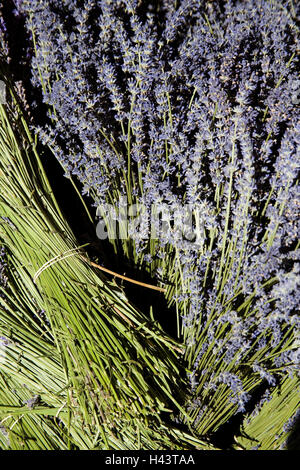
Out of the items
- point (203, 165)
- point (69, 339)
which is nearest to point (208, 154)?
point (203, 165)

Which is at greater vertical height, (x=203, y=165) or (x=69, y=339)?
(x=203, y=165)

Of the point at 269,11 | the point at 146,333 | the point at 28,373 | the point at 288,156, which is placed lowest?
the point at 28,373

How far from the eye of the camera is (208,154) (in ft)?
3.25

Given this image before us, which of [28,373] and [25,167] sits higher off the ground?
[25,167]

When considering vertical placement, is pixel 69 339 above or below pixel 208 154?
below

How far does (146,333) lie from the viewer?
1.01 metres

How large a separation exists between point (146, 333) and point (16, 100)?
28.7 inches

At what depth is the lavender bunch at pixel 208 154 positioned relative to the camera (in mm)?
867

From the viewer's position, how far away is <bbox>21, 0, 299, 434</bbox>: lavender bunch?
867 millimetres

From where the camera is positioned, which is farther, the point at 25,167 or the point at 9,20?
the point at 9,20

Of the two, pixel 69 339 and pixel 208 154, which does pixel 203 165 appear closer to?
pixel 208 154
